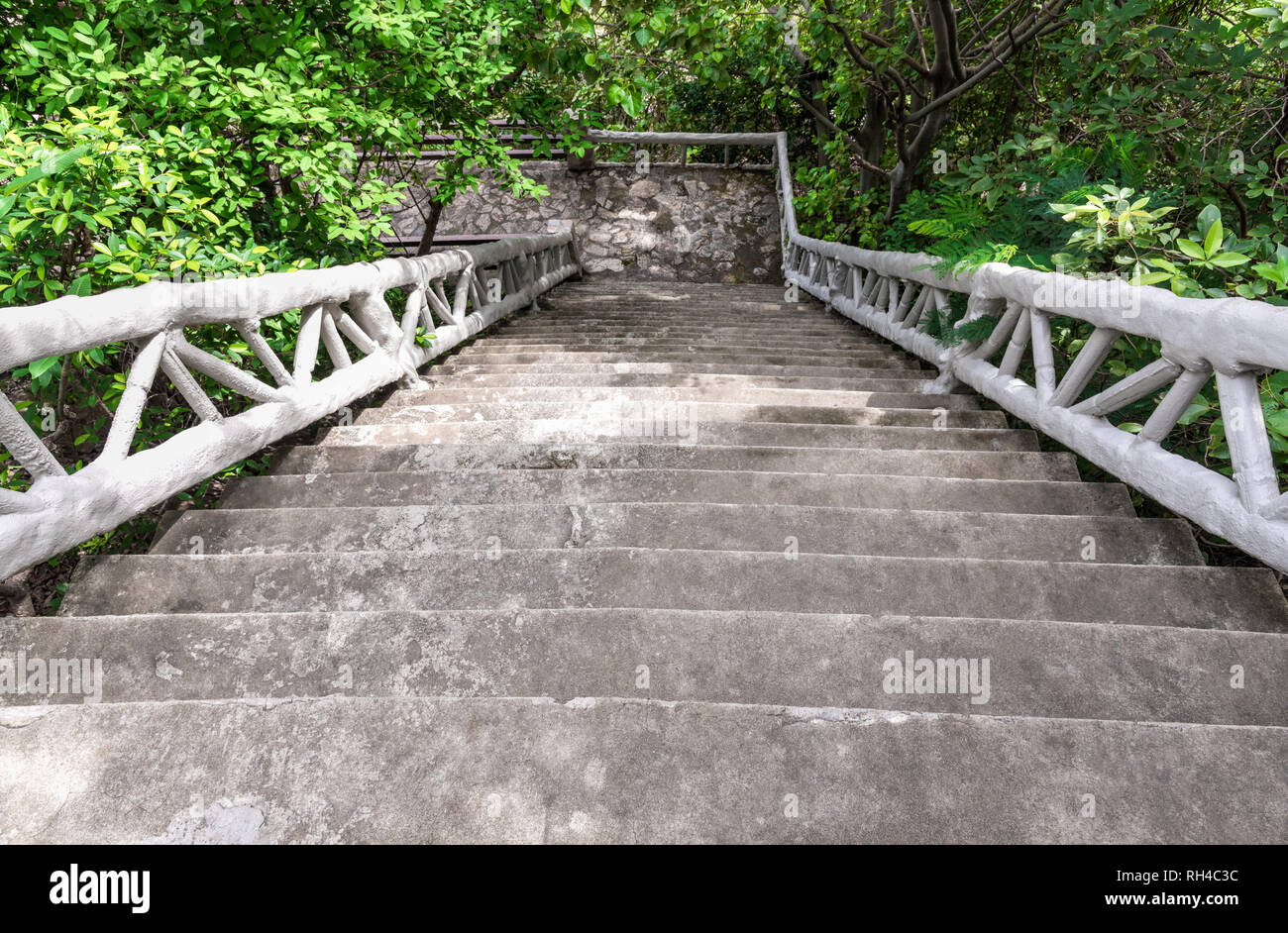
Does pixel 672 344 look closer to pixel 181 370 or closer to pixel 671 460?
pixel 671 460

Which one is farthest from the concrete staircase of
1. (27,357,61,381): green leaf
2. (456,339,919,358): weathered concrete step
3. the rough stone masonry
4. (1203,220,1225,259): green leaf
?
the rough stone masonry

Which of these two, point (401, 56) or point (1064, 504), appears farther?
point (401, 56)

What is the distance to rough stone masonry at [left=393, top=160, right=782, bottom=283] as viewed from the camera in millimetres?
11836

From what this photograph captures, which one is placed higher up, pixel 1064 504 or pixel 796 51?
pixel 796 51

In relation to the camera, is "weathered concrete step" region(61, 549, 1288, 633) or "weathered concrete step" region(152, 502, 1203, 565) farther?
"weathered concrete step" region(152, 502, 1203, 565)

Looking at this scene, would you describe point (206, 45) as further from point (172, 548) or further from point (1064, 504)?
point (1064, 504)

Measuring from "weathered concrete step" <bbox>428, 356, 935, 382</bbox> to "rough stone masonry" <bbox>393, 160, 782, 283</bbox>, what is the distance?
754 centimetres

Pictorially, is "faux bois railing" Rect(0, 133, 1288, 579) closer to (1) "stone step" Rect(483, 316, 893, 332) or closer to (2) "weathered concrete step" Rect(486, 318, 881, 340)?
(2) "weathered concrete step" Rect(486, 318, 881, 340)

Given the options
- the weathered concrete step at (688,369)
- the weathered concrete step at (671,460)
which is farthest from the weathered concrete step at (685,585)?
the weathered concrete step at (688,369)

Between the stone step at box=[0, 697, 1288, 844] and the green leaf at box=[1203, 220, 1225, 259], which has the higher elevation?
the green leaf at box=[1203, 220, 1225, 259]

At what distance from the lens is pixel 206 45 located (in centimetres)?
328

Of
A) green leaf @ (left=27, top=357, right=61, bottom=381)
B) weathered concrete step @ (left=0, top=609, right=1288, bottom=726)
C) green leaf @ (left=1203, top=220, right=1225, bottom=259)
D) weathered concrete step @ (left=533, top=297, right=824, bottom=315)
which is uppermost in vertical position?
green leaf @ (left=1203, top=220, right=1225, bottom=259)

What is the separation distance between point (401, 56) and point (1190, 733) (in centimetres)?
457
